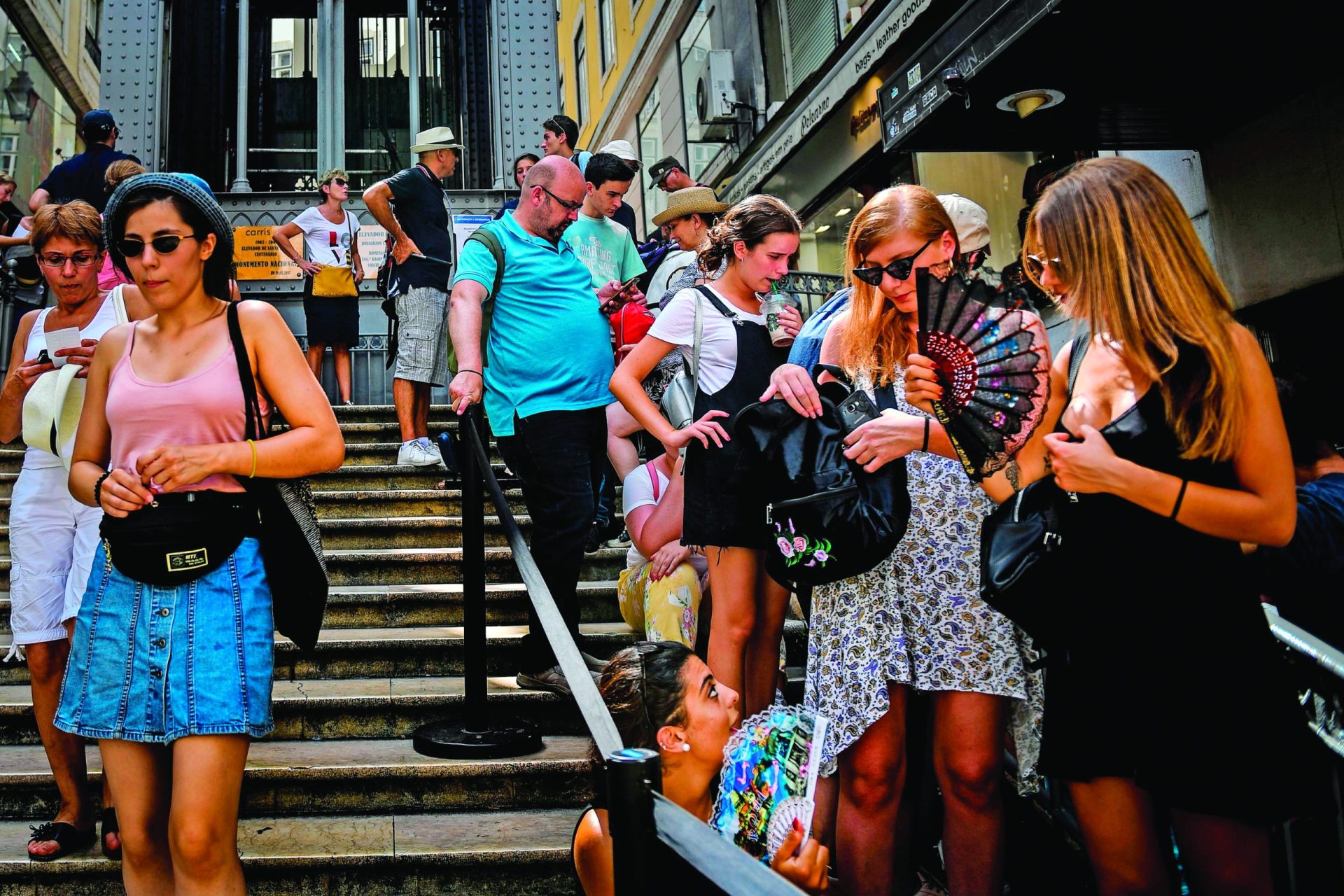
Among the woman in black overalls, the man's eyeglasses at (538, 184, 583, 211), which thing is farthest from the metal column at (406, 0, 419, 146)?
the woman in black overalls

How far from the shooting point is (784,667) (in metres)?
4.03

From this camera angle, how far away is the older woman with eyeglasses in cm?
332

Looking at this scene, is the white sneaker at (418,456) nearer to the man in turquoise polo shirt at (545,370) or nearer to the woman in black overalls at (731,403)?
the man in turquoise polo shirt at (545,370)

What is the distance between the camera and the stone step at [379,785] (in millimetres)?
3621

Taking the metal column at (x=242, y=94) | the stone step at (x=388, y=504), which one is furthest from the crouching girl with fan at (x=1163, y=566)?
the metal column at (x=242, y=94)

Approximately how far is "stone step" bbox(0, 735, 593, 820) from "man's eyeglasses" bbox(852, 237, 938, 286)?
1.99 m

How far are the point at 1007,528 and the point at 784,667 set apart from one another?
200cm

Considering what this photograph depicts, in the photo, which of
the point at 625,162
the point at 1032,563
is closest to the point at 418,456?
the point at 625,162

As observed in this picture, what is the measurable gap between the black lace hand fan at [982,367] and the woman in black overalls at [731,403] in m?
0.94

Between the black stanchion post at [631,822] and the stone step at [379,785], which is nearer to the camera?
the black stanchion post at [631,822]

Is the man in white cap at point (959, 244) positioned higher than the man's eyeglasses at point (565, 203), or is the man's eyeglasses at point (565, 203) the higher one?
the man's eyeglasses at point (565, 203)

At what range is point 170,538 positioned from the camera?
2295 millimetres

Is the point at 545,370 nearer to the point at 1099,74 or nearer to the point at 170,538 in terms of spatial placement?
the point at 170,538

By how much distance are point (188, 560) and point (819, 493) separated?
4.76ft
